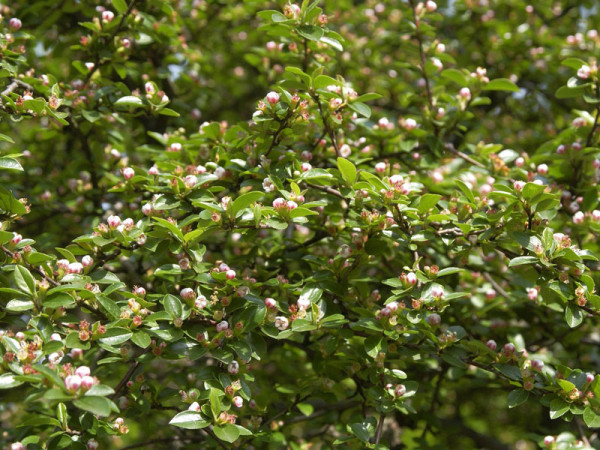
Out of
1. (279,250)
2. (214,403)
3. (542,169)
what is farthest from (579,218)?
(214,403)

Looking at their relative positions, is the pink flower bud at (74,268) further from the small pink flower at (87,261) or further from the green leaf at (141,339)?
the green leaf at (141,339)

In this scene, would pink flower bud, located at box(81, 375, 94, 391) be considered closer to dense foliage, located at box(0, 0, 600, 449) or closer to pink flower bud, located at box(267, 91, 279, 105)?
dense foliage, located at box(0, 0, 600, 449)

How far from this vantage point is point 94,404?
1778 mm

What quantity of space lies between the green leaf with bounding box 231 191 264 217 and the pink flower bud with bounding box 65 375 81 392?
835 mm

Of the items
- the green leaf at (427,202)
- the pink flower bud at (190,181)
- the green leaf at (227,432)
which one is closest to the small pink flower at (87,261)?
the pink flower bud at (190,181)

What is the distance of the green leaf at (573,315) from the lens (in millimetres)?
2316

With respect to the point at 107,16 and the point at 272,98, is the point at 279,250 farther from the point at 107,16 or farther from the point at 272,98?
the point at 107,16

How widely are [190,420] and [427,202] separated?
50.1 inches

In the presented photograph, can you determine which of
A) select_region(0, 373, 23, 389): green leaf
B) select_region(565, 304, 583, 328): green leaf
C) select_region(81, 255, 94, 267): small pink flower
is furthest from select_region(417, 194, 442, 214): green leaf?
select_region(0, 373, 23, 389): green leaf

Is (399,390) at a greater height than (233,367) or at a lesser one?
lesser

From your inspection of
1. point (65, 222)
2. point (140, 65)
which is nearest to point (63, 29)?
point (140, 65)

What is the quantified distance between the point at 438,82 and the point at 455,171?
69 cm

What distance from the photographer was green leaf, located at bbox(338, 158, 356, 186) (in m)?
2.39

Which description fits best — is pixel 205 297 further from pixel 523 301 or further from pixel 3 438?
pixel 523 301
